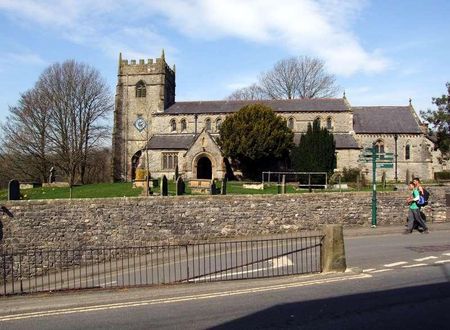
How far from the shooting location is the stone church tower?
53.0 metres

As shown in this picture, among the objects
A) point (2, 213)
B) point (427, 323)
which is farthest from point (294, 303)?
Answer: point (2, 213)

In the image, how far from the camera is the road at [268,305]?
21.5 feet

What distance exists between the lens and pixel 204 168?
47.6 metres

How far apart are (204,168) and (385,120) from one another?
1971 centimetres

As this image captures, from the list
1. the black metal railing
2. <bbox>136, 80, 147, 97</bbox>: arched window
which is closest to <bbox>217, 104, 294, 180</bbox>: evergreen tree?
<bbox>136, 80, 147, 97</bbox>: arched window

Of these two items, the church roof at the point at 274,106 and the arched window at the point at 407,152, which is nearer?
the arched window at the point at 407,152

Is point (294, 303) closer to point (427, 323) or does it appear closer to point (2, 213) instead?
point (427, 323)

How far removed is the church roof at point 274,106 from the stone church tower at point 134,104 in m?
2.26

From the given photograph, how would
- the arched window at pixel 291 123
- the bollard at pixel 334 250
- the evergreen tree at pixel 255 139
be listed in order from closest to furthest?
1. the bollard at pixel 334 250
2. the evergreen tree at pixel 255 139
3. the arched window at pixel 291 123

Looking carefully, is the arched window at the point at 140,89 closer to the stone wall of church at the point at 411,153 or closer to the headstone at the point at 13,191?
the stone wall of church at the point at 411,153

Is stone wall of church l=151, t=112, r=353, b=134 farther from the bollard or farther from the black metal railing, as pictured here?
the bollard

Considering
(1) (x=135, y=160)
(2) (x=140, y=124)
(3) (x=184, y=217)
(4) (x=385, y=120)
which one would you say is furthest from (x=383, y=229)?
(2) (x=140, y=124)

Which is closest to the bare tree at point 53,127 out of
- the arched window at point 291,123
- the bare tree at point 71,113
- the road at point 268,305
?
the bare tree at point 71,113

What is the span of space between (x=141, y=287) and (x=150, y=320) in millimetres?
3393
